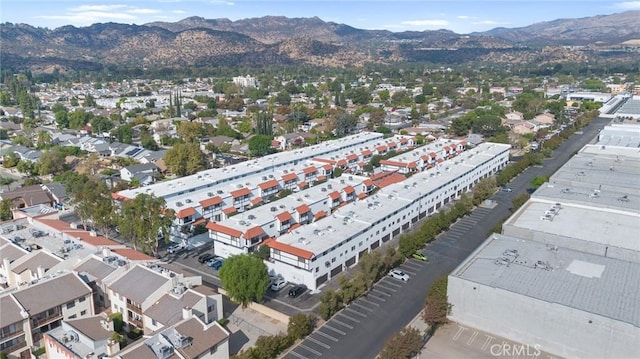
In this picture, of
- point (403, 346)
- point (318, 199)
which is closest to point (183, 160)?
point (318, 199)

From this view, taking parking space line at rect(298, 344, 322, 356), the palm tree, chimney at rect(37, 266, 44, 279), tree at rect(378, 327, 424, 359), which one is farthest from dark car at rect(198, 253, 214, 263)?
the palm tree

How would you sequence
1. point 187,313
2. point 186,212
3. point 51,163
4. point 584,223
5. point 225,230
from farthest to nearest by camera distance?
point 51,163, point 186,212, point 225,230, point 584,223, point 187,313

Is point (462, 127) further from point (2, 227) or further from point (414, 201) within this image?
point (2, 227)

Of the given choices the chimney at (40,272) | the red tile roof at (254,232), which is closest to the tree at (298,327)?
the red tile roof at (254,232)

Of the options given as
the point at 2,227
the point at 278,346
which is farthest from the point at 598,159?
the point at 2,227

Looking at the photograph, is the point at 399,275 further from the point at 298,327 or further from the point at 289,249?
the point at 298,327

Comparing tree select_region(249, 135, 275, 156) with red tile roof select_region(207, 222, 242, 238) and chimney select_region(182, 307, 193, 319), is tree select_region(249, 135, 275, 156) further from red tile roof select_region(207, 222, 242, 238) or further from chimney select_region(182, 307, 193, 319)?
chimney select_region(182, 307, 193, 319)
